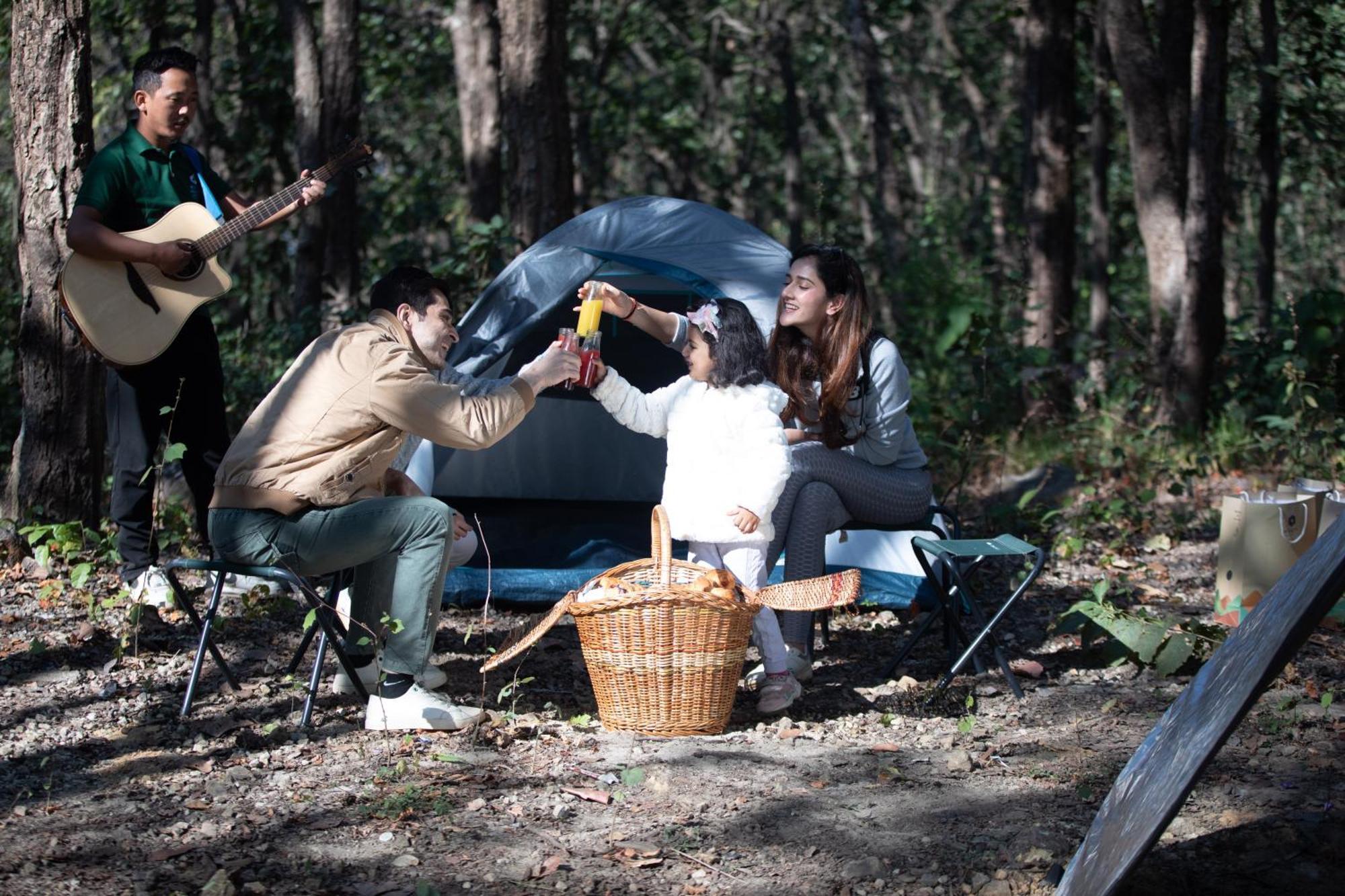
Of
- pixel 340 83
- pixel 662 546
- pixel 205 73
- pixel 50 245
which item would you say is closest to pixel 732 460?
pixel 662 546

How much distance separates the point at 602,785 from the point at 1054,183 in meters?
7.44

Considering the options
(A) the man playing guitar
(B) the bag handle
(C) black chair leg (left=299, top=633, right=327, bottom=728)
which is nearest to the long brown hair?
(B) the bag handle

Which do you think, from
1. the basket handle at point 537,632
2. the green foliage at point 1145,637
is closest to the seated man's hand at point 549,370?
the basket handle at point 537,632

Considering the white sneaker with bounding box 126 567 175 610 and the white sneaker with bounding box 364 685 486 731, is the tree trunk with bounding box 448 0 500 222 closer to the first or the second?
the white sneaker with bounding box 126 567 175 610

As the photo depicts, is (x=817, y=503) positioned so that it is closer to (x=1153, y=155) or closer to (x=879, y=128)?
(x=1153, y=155)

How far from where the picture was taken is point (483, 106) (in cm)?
1223

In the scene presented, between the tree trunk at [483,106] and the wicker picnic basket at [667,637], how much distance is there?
8.43 m

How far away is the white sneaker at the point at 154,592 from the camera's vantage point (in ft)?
16.1

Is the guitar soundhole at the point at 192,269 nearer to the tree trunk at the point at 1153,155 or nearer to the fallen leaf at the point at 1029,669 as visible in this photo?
the fallen leaf at the point at 1029,669

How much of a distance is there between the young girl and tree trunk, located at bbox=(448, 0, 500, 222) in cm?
794

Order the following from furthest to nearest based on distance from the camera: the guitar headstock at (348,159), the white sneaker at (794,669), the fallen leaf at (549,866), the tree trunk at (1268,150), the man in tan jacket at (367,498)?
1. the tree trunk at (1268,150)
2. the guitar headstock at (348,159)
3. the white sneaker at (794,669)
4. the man in tan jacket at (367,498)
5. the fallen leaf at (549,866)

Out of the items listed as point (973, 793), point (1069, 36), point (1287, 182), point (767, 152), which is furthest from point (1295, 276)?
point (973, 793)

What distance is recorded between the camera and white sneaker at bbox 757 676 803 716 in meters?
4.09

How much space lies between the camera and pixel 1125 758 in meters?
3.63
